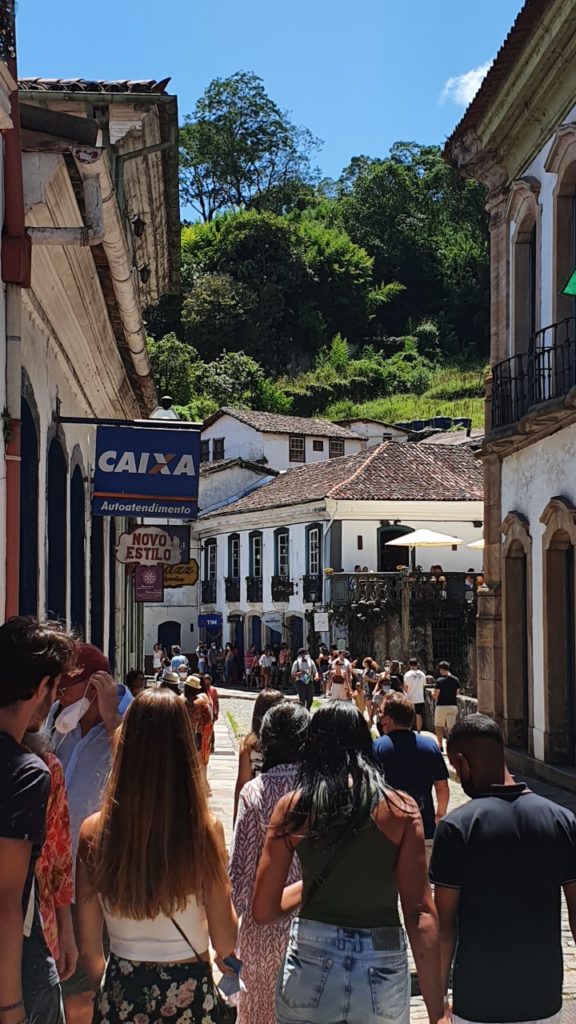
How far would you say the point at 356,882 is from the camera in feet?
13.1

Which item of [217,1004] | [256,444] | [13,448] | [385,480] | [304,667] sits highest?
[256,444]

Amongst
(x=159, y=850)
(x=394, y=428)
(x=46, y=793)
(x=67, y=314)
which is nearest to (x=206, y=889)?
(x=159, y=850)

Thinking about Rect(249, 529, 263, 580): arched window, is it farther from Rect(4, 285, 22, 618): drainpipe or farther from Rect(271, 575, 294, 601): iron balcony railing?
Rect(4, 285, 22, 618): drainpipe

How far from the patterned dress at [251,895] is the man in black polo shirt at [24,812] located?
106 centimetres

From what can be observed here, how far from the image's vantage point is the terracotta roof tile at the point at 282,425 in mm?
53250

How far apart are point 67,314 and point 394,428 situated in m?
53.3

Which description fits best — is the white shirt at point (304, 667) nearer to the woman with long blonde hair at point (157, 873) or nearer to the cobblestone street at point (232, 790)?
the cobblestone street at point (232, 790)

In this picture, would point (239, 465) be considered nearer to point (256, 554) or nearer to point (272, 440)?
point (272, 440)

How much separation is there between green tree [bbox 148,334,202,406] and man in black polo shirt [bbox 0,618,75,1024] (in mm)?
64228

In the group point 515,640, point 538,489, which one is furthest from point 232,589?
point 538,489

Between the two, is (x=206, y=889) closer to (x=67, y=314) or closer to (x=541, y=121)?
(x=67, y=314)

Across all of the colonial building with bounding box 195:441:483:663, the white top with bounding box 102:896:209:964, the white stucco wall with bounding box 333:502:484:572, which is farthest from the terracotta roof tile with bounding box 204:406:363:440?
the white top with bounding box 102:896:209:964

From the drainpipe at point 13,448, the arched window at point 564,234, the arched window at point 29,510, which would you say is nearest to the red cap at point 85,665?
the drainpipe at point 13,448

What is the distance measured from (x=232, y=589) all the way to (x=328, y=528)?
7842mm
